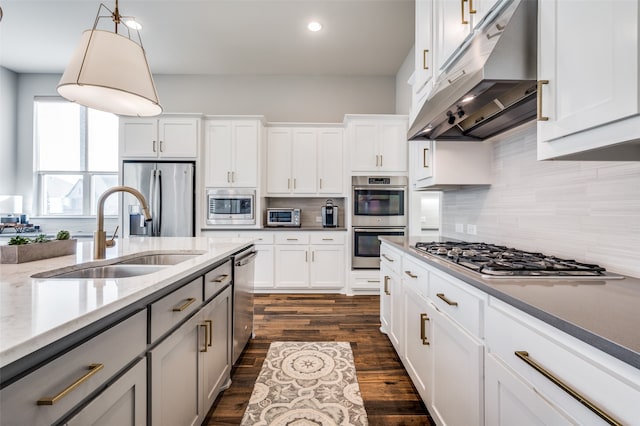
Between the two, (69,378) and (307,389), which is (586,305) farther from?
(307,389)

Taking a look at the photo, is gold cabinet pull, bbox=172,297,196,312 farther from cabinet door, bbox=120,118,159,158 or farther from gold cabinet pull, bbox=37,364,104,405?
cabinet door, bbox=120,118,159,158

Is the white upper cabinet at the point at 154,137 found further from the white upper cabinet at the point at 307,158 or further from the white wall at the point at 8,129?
the white wall at the point at 8,129

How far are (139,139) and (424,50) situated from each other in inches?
147

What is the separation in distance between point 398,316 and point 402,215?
203 cm

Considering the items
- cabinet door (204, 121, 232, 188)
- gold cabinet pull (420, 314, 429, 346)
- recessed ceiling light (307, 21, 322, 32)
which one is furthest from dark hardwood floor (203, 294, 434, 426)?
recessed ceiling light (307, 21, 322, 32)

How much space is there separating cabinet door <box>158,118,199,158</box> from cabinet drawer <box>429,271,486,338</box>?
3646 millimetres

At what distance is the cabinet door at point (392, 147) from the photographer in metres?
4.05

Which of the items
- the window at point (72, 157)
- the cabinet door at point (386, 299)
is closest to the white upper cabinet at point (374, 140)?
the cabinet door at point (386, 299)

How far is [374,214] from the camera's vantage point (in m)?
4.04

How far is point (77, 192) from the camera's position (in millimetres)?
4871

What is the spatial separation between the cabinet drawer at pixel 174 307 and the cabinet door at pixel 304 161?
2.98m

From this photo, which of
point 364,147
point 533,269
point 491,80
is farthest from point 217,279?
point 364,147

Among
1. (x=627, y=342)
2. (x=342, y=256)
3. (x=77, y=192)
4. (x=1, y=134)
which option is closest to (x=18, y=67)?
(x=1, y=134)

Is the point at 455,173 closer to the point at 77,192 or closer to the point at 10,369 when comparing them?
the point at 10,369
